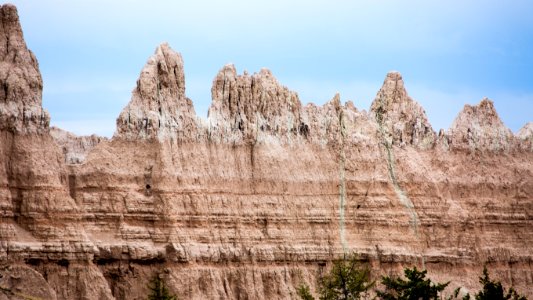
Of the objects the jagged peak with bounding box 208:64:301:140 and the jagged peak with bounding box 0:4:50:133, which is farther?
the jagged peak with bounding box 208:64:301:140

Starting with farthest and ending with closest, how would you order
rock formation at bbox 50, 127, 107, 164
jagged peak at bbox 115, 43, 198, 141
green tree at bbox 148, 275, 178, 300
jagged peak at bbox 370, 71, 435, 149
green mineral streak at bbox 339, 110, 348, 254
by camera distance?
rock formation at bbox 50, 127, 107, 164 < jagged peak at bbox 370, 71, 435, 149 < green mineral streak at bbox 339, 110, 348, 254 < jagged peak at bbox 115, 43, 198, 141 < green tree at bbox 148, 275, 178, 300

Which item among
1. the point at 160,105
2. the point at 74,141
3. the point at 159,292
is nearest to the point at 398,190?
the point at 160,105

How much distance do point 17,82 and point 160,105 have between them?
861 cm

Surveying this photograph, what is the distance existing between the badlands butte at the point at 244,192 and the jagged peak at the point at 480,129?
0.10 m

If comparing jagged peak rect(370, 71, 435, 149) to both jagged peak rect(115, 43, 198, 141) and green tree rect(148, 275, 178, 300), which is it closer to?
jagged peak rect(115, 43, 198, 141)

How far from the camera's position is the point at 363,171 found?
100562mm

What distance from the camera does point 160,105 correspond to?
91562 millimetres

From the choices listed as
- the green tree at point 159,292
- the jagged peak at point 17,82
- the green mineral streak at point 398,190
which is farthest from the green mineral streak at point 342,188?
the jagged peak at point 17,82

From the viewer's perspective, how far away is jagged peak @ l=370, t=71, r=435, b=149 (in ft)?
343

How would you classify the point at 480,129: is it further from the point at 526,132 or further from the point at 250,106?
the point at 250,106

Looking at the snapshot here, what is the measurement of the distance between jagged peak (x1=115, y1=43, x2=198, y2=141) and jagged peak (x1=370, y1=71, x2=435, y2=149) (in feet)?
52.3

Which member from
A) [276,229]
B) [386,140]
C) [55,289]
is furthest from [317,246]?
[55,289]

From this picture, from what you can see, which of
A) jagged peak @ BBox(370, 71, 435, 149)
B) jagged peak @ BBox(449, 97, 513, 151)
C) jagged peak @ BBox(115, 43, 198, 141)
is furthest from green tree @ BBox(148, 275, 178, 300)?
jagged peak @ BBox(449, 97, 513, 151)

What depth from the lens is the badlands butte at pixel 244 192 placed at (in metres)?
86.1
